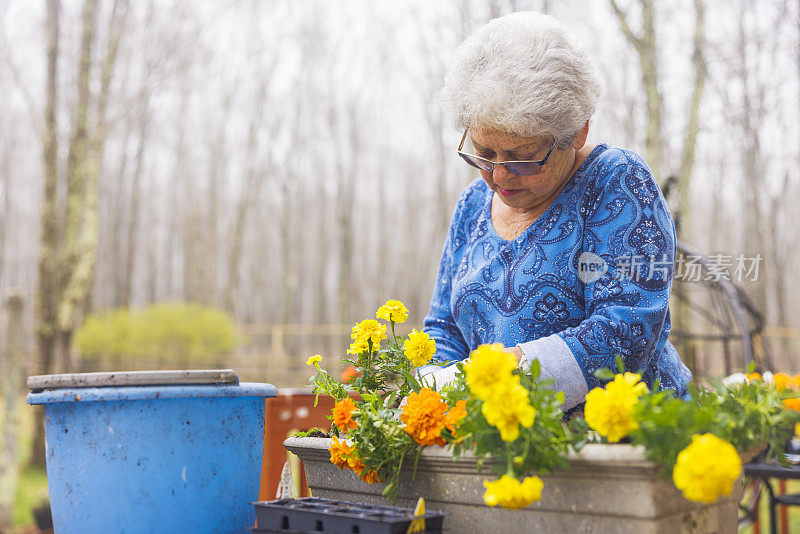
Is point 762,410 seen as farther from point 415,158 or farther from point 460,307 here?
point 415,158

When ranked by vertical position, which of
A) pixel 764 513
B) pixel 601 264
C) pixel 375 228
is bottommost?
pixel 764 513

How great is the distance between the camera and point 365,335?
1.45 m

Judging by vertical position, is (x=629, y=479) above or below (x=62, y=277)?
below

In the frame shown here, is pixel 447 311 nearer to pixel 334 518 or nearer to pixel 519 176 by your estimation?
pixel 519 176

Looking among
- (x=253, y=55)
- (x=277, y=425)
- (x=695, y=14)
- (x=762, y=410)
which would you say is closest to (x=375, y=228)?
(x=253, y=55)

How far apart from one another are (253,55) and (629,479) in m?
18.1

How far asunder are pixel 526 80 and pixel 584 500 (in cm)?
78

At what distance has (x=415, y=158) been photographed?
76.3 ft

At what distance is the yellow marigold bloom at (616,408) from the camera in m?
1.00

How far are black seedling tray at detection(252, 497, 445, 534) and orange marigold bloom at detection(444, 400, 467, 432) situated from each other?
0.45 feet

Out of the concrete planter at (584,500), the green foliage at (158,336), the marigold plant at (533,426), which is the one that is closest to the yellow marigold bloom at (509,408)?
the marigold plant at (533,426)

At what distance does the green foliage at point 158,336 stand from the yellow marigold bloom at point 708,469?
1231cm

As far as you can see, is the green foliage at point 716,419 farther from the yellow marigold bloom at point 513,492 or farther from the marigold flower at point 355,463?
the marigold flower at point 355,463

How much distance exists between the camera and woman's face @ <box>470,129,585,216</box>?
1.49 metres
